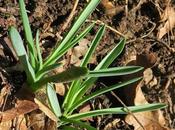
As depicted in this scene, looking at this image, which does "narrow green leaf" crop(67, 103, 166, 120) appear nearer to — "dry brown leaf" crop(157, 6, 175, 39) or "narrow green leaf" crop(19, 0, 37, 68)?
"narrow green leaf" crop(19, 0, 37, 68)

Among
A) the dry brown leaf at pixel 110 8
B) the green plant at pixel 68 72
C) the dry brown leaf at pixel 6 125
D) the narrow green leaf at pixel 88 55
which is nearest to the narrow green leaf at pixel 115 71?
the green plant at pixel 68 72

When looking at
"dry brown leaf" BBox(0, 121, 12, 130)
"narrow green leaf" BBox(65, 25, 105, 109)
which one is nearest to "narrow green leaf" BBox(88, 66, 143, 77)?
"narrow green leaf" BBox(65, 25, 105, 109)

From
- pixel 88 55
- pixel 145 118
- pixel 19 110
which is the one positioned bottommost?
pixel 145 118

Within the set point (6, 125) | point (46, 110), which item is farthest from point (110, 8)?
point (6, 125)

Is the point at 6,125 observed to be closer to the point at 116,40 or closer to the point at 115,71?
the point at 115,71

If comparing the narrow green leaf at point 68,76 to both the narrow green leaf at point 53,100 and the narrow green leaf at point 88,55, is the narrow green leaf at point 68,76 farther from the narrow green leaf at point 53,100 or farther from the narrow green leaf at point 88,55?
the narrow green leaf at point 88,55

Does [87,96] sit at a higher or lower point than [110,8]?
lower
